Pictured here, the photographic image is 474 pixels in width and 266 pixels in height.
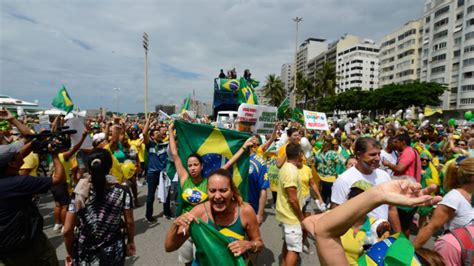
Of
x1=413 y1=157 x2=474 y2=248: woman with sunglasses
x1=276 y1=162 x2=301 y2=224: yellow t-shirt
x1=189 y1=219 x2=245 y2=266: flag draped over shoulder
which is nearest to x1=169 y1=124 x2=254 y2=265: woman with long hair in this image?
x1=276 y1=162 x2=301 y2=224: yellow t-shirt

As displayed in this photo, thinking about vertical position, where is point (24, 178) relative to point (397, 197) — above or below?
below

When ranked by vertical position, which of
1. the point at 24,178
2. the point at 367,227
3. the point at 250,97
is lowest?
the point at 367,227

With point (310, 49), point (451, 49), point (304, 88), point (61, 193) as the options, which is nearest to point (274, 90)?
Result: point (304, 88)

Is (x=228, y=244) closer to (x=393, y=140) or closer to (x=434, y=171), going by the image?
(x=393, y=140)

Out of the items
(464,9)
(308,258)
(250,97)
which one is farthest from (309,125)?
(464,9)

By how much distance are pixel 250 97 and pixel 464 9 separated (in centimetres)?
6587

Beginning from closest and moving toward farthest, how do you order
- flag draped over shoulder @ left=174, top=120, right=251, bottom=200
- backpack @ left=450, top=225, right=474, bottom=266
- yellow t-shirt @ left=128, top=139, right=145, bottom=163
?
backpack @ left=450, top=225, right=474, bottom=266 < flag draped over shoulder @ left=174, top=120, right=251, bottom=200 < yellow t-shirt @ left=128, top=139, right=145, bottom=163

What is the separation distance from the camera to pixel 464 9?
5162 centimetres

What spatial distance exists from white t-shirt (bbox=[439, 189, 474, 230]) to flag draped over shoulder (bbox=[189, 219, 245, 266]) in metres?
1.73

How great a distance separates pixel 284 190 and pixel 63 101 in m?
7.54

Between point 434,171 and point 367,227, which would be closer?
point 367,227

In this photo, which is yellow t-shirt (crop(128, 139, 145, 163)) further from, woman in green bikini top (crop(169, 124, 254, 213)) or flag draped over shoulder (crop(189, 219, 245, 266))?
flag draped over shoulder (crop(189, 219, 245, 266))

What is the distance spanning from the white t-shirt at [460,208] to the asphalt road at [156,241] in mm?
2454

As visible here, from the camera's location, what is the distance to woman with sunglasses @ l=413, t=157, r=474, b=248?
2174 millimetres
